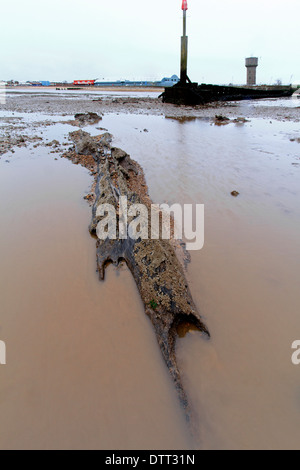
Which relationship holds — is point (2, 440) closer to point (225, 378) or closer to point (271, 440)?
point (225, 378)

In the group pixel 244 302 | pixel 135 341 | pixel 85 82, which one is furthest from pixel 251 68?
pixel 135 341

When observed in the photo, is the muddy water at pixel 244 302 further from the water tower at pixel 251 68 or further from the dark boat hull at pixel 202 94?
the water tower at pixel 251 68

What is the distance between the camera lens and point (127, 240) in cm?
297

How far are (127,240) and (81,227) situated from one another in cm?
122

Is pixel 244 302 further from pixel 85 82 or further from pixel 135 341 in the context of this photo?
pixel 85 82

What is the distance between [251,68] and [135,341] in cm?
7403

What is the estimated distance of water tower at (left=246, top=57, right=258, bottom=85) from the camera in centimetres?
5778

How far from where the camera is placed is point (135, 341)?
2.15 metres

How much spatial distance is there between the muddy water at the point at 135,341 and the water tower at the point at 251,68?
2733 inches

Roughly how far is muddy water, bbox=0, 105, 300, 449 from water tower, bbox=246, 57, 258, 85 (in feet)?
228

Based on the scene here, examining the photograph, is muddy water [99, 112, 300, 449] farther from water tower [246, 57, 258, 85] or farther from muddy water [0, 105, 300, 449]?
water tower [246, 57, 258, 85]

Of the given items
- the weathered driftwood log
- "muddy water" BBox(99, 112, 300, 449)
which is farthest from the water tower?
the weathered driftwood log

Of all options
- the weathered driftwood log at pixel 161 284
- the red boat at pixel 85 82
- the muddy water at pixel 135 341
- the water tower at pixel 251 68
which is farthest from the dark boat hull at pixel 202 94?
the red boat at pixel 85 82
